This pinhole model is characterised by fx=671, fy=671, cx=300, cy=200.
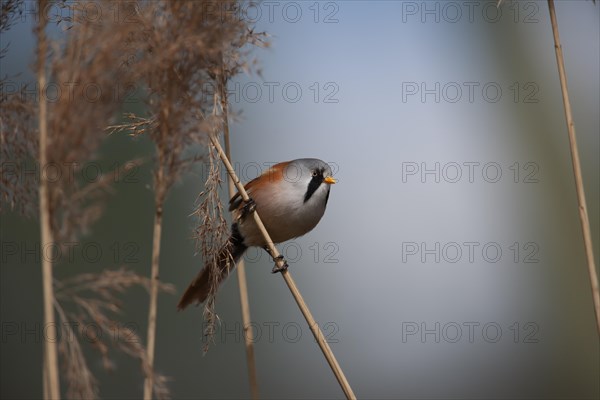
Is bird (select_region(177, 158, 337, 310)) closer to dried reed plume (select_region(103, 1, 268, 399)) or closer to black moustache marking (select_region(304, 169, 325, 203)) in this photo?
black moustache marking (select_region(304, 169, 325, 203))

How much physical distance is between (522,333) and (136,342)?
5.17 m

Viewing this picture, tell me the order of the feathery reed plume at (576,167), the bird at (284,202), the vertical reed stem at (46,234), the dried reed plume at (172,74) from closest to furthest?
the vertical reed stem at (46,234), the dried reed plume at (172,74), the feathery reed plume at (576,167), the bird at (284,202)

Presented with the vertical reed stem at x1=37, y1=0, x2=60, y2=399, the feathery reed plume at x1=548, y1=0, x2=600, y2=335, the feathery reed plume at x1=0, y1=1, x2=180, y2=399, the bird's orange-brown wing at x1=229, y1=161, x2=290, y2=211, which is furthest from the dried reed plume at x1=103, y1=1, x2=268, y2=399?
the bird's orange-brown wing at x1=229, y1=161, x2=290, y2=211

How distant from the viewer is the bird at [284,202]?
3.09 m

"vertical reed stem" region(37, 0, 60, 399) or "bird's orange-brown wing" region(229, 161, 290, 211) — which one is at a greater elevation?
"bird's orange-brown wing" region(229, 161, 290, 211)

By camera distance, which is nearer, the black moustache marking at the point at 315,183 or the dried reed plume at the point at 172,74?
the dried reed plume at the point at 172,74

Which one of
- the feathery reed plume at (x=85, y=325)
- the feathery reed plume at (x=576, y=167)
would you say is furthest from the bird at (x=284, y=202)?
the feathery reed plume at (x=85, y=325)

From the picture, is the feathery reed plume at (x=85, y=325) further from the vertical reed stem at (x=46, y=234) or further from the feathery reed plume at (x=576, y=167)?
the feathery reed plume at (x=576, y=167)

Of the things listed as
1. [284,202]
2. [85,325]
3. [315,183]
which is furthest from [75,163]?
[315,183]

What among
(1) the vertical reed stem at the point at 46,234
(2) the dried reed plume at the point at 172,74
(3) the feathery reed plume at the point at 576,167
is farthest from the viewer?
(3) the feathery reed plume at the point at 576,167

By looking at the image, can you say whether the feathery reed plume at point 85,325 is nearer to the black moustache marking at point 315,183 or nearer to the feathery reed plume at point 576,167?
the feathery reed plume at point 576,167

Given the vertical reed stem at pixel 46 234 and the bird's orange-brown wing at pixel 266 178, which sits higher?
the bird's orange-brown wing at pixel 266 178

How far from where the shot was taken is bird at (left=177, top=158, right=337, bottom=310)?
309cm

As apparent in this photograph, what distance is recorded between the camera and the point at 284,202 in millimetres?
3086
